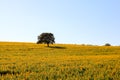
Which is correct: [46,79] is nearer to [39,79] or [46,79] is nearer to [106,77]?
[39,79]

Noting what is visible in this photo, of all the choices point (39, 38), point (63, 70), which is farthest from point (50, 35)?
point (63, 70)

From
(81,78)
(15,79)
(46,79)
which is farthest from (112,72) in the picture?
(15,79)

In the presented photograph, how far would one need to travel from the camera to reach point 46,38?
90000 millimetres

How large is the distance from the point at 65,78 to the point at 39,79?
167 centimetres

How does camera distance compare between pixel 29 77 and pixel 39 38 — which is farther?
pixel 39 38

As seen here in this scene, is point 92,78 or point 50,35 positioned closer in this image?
point 92,78

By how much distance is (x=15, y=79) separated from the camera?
64.3 ft

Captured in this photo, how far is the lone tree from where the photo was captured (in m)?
90.0

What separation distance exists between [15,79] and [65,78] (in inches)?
123

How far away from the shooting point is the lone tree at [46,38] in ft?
295

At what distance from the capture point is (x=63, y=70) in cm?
2442

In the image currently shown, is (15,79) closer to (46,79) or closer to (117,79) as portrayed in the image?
(46,79)

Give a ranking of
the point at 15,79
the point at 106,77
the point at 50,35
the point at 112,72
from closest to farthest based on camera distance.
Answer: the point at 15,79 → the point at 106,77 → the point at 112,72 → the point at 50,35

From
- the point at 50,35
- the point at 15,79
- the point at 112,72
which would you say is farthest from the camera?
the point at 50,35
